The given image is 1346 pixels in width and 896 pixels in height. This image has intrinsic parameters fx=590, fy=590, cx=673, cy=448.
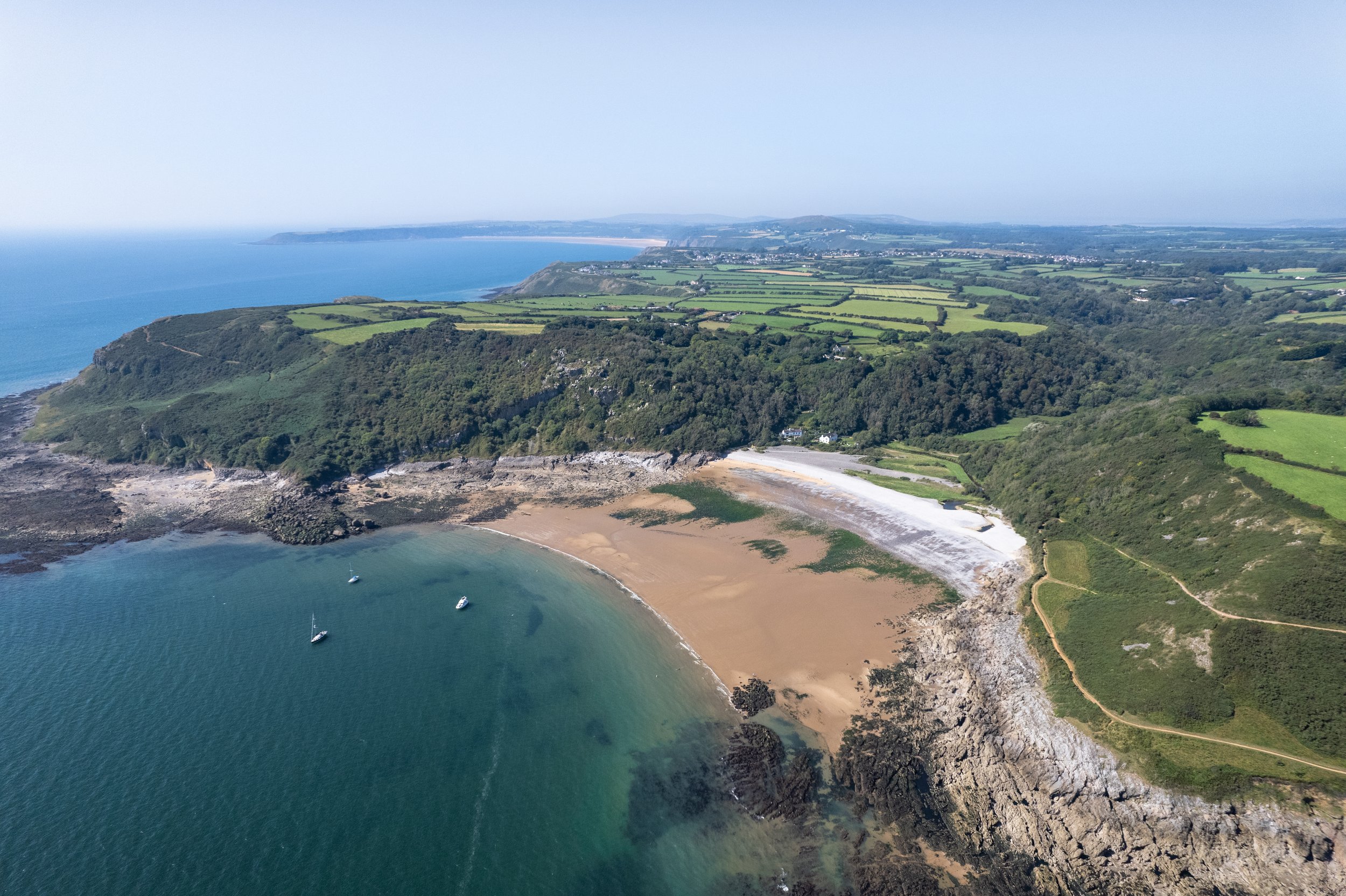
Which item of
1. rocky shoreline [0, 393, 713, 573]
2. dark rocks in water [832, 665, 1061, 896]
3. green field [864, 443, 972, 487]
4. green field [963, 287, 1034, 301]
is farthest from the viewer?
green field [963, 287, 1034, 301]

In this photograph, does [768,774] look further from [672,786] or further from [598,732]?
[598,732]

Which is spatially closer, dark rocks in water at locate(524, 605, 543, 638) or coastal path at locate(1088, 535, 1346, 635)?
coastal path at locate(1088, 535, 1346, 635)

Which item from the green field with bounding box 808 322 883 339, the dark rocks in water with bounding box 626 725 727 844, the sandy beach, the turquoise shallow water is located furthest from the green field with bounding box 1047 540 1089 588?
the green field with bounding box 808 322 883 339

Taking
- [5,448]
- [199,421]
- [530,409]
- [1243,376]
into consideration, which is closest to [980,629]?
[530,409]

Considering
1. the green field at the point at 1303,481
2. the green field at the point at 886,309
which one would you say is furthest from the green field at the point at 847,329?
the green field at the point at 1303,481

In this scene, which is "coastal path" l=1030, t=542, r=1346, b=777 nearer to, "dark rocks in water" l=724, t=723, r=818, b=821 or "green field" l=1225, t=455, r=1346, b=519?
"green field" l=1225, t=455, r=1346, b=519

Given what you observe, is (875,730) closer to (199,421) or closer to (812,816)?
(812,816)

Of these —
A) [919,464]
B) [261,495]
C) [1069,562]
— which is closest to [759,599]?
[1069,562]

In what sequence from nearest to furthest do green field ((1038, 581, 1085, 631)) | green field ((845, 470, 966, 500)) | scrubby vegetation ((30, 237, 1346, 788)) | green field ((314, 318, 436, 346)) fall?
scrubby vegetation ((30, 237, 1346, 788)), green field ((1038, 581, 1085, 631)), green field ((845, 470, 966, 500)), green field ((314, 318, 436, 346))
